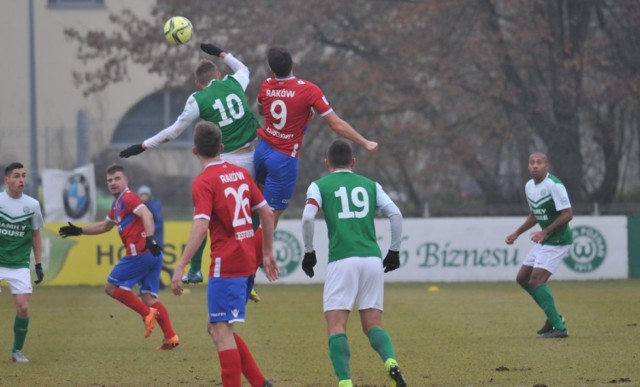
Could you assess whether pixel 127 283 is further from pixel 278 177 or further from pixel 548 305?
pixel 548 305

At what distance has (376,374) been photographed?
11.7 m

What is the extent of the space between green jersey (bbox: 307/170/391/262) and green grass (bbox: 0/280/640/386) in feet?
5.48

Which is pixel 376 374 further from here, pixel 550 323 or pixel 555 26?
pixel 555 26

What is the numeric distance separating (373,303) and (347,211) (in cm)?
80

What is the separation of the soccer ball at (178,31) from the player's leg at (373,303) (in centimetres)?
299

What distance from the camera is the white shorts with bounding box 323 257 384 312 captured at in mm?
9891

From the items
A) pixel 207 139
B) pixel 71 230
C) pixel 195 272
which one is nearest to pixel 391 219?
pixel 207 139

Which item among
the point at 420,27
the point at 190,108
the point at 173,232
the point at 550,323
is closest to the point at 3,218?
the point at 190,108

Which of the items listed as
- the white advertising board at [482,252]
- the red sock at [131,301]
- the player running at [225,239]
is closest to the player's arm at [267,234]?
the player running at [225,239]

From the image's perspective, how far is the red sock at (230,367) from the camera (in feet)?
29.8

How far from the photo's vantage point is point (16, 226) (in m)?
13.5

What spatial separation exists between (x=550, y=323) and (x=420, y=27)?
19.0 meters

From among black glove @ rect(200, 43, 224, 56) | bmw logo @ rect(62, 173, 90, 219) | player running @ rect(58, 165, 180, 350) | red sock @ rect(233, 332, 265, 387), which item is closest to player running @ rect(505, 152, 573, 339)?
player running @ rect(58, 165, 180, 350)

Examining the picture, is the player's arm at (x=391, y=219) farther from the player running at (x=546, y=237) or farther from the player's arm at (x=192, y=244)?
the player running at (x=546, y=237)
